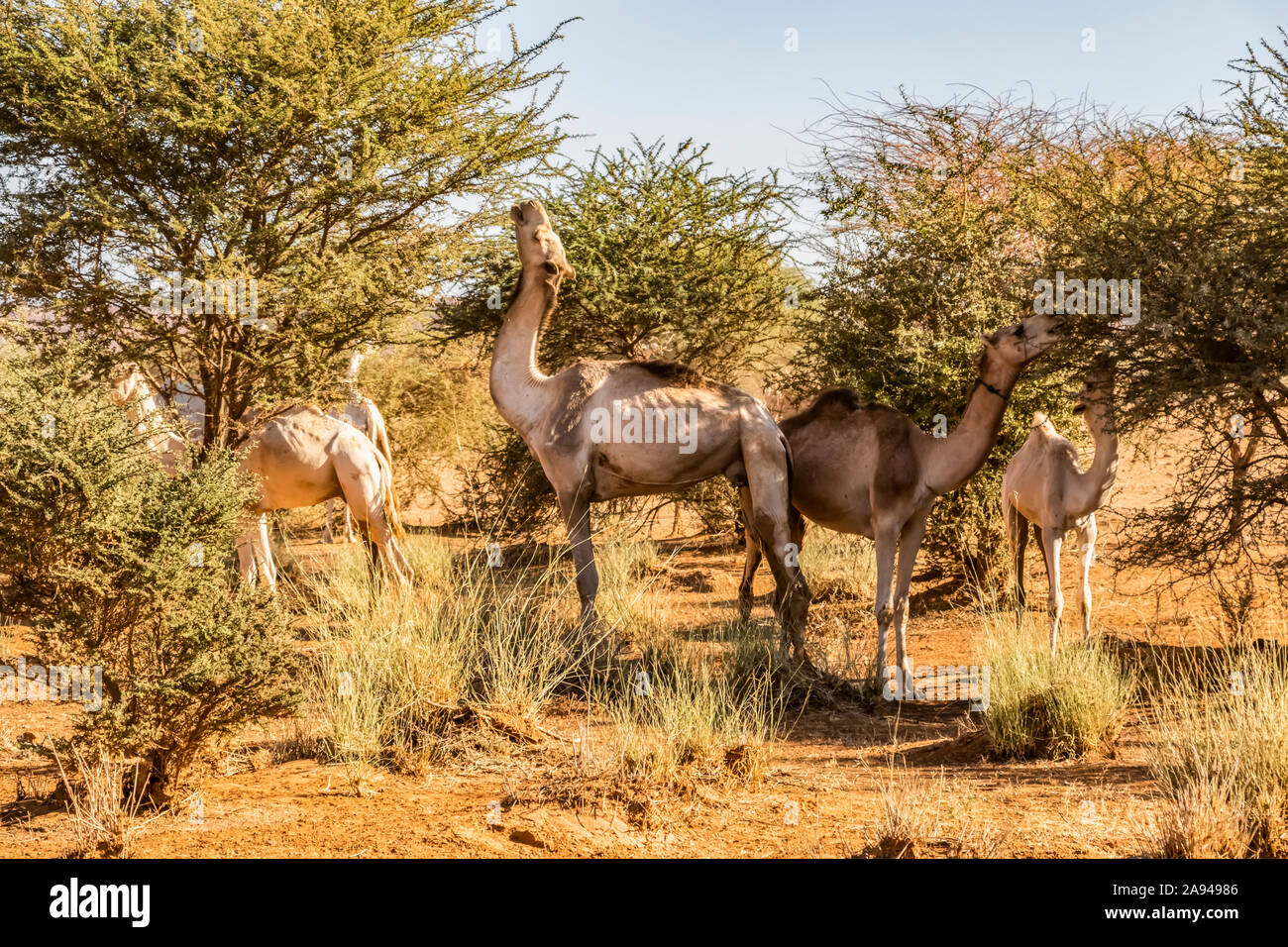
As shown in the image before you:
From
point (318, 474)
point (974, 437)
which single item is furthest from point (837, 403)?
point (318, 474)

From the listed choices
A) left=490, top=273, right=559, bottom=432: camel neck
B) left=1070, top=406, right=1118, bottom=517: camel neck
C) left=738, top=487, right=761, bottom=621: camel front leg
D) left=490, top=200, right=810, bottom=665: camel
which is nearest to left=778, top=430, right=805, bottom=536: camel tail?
left=490, top=200, right=810, bottom=665: camel

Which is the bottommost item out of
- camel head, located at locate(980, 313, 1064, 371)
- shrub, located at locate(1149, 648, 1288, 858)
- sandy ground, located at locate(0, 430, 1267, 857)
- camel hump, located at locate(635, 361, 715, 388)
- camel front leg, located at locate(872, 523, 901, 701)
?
sandy ground, located at locate(0, 430, 1267, 857)

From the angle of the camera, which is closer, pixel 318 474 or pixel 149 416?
pixel 149 416

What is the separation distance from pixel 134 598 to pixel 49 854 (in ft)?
4.02

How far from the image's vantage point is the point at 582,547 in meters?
9.07

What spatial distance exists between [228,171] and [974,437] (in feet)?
20.4

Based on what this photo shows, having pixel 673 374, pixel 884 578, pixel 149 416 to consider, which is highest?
pixel 673 374

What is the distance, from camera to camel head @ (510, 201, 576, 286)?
9.21m

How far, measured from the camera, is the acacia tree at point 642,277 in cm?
1326

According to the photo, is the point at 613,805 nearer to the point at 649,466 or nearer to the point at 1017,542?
the point at 649,466

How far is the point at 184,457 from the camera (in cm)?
621

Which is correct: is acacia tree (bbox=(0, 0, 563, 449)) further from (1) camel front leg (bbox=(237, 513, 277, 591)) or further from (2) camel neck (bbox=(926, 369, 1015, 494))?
(2) camel neck (bbox=(926, 369, 1015, 494))

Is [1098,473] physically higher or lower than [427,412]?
lower

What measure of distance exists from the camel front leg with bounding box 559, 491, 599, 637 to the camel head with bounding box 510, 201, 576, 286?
1769 mm
